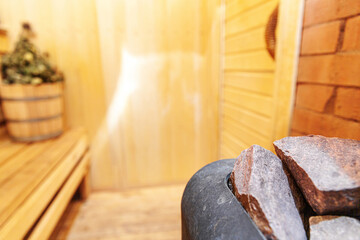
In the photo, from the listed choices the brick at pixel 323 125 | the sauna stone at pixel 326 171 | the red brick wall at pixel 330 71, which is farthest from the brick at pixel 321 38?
the sauna stone at pixel 326 171

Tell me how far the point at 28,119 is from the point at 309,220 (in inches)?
66.0

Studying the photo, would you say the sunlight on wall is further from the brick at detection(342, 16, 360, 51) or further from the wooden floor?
the brick at detection(342, 16, 360, 51)

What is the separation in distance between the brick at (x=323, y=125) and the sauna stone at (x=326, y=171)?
23 cm

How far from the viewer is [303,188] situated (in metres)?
0.61

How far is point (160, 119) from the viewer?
2.15 m

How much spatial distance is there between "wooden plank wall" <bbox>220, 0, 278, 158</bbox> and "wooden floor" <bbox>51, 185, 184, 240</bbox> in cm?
73

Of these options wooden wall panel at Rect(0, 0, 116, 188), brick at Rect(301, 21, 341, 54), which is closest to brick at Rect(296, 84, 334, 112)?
brick at Rect(301, 21, 341, 54)

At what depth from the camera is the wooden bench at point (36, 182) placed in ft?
2.91

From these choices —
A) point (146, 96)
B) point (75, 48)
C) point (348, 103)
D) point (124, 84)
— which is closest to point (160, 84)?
point (146, 96)

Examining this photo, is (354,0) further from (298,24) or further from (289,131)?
(289,131)

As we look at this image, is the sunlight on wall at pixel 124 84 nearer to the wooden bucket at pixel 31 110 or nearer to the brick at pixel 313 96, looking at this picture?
the wooden bucket at pixel 31 110

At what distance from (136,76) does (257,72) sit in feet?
3.50

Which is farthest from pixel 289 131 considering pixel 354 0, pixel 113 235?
pixel 113 235

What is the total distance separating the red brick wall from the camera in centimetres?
85
